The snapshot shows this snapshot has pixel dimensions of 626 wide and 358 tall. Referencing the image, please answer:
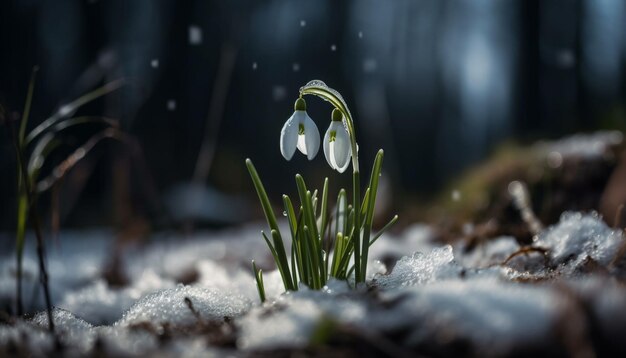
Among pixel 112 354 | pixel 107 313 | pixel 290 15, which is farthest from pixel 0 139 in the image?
pixel 112 354

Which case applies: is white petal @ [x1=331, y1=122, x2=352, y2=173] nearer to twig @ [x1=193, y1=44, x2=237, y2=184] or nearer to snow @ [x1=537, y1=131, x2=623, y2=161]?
twig @ [x1=193, y1=44, x2=237, y2=184]

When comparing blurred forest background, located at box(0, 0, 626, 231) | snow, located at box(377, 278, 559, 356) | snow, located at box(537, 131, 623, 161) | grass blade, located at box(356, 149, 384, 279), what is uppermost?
blurred forest background, located at box(0, 0, 626, 231)

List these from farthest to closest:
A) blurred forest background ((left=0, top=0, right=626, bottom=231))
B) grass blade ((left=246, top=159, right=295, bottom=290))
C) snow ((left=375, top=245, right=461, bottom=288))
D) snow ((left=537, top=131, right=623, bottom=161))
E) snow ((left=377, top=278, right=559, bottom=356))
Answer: blurred forest background ((left=0, top=0, right=626, bottom=231)), snow ((left=537, top=131, right=623, bottom=161)), grass blade ((left=246, top=159, right=295, bottom=290)), snow ((left=375, top=245, right=461, bottom=288)), snow ((left=377, top=278, right=559, bottom=356))

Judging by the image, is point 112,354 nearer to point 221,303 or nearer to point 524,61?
point 221,303

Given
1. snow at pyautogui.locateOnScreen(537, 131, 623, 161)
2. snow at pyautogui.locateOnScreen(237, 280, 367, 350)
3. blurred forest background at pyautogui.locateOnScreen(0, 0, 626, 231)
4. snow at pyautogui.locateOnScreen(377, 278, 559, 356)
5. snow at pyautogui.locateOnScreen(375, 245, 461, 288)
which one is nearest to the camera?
snow at pyautogui.locateOnScreen(377, 278, 559, 356)

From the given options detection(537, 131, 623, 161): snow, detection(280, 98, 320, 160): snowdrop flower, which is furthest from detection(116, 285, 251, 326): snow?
detection(537, 131, 623, 161): snow

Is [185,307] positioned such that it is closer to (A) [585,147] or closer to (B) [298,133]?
(B) [298,133]
